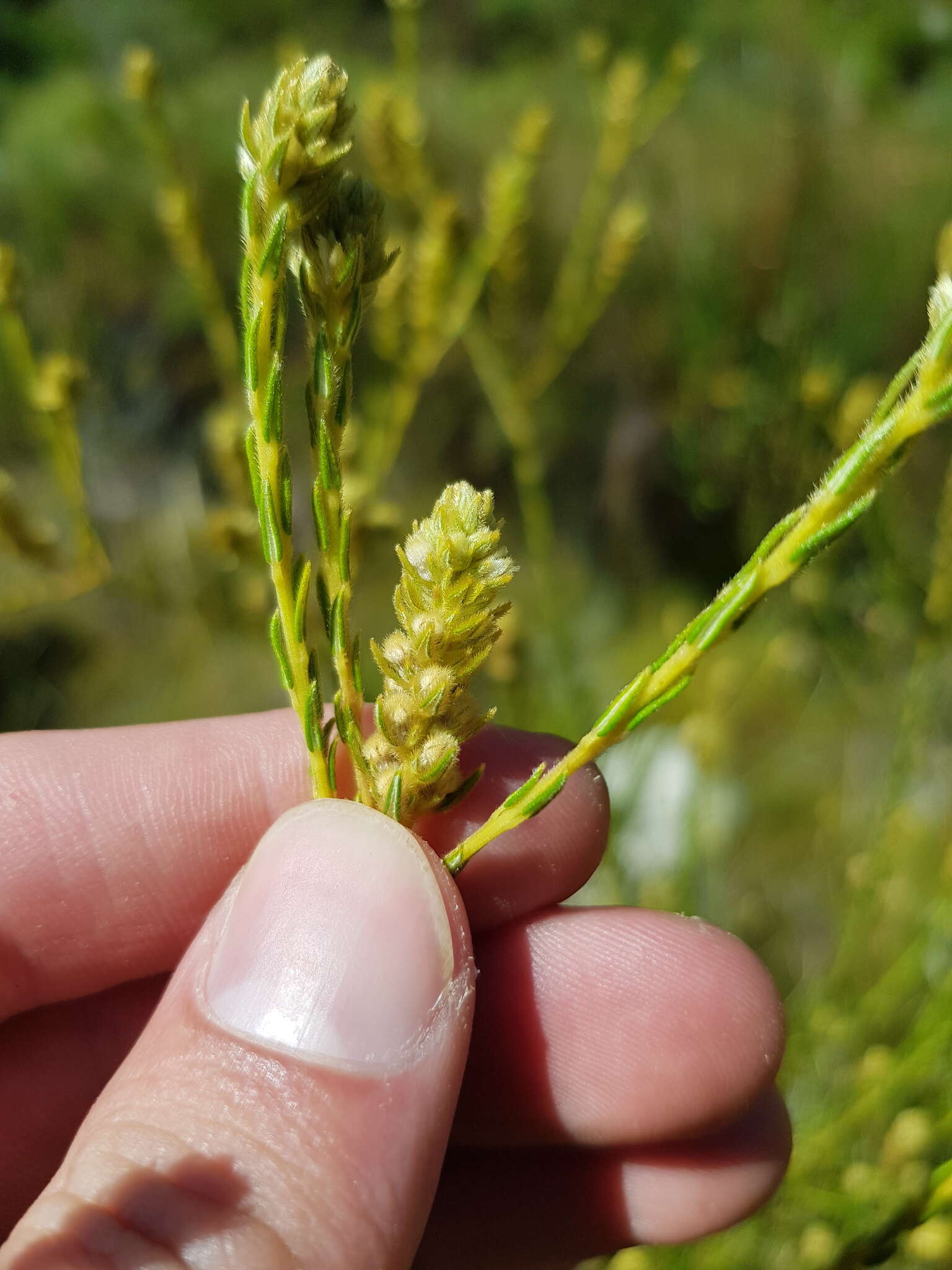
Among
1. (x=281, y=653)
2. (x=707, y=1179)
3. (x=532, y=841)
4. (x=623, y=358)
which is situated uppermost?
(x=281, y=653)

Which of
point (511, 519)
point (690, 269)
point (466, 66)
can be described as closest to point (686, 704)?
point (511, 519)

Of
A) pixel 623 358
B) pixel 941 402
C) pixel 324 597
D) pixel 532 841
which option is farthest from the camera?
pixel 623 358

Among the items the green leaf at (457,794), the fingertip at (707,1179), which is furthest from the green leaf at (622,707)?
the fingertip at (707,1179)

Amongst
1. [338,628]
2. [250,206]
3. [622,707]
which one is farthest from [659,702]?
[250,206]

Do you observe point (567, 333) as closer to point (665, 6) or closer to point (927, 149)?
point (927, 149)

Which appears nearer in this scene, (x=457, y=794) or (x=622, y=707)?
(x=622, y=707)

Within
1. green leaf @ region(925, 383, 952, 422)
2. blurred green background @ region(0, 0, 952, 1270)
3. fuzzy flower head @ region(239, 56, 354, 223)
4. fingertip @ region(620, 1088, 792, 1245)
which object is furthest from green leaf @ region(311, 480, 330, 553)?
blurred green background @ region(0, 0, 952, 1270)

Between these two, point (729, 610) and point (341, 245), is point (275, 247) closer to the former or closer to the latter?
point (341, 245)
